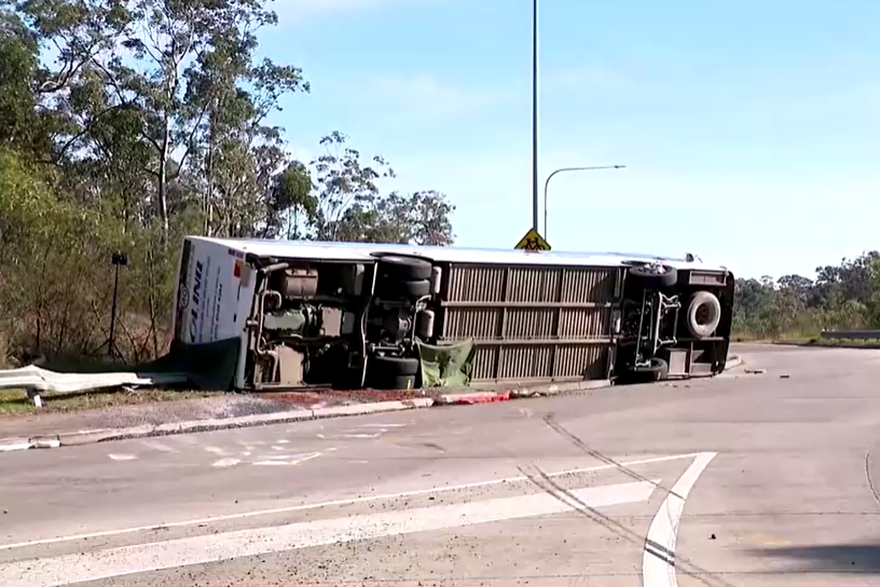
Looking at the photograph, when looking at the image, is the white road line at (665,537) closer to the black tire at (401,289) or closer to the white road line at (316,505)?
the white road line at (316,505)

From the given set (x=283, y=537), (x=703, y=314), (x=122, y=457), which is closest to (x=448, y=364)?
(x=703, y=314)

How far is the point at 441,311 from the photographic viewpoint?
19109 millimetres

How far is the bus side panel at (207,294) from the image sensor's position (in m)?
17.4

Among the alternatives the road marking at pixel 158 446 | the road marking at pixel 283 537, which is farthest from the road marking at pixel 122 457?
the road marking at pixel 283 537

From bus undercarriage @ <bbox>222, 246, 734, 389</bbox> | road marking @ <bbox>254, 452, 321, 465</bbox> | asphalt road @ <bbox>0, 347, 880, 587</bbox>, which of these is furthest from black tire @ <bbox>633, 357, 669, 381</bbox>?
road marking @ <bbox>254, 452, 321, 465</bbox>

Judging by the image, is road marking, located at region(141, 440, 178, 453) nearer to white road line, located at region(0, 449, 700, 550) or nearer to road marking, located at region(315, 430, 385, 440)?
road marking, located at region(315, 430, 385, 440)

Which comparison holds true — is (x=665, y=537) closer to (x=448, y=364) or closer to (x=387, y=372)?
(x=387, y=372)

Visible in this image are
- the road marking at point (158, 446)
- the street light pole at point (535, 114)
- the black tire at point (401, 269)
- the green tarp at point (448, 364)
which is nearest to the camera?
the road marking at point (158, 446)

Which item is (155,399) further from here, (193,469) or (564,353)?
(564,353)

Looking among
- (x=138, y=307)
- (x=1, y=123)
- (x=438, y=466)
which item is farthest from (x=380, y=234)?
(x=438, y=466)

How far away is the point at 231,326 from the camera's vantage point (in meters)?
17.3

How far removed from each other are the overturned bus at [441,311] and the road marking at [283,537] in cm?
831

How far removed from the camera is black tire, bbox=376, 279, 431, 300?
18.2 m

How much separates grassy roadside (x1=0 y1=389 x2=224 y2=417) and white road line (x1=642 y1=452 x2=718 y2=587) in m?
8.24
